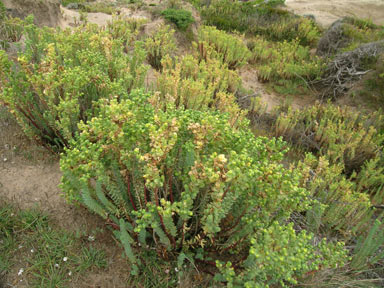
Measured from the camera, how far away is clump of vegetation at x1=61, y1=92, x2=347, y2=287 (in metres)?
1.52

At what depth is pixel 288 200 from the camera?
1.69m

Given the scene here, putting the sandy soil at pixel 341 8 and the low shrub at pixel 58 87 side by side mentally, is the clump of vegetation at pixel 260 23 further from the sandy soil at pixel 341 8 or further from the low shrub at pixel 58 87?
the low shrub at pixel 58 87

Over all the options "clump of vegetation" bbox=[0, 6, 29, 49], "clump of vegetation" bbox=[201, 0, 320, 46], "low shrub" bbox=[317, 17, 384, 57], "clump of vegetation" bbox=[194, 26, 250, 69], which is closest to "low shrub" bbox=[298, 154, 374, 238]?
"clump of vegetation" bbox=[194, 26, 250, 69]

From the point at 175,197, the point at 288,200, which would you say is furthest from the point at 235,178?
the point at 175,197

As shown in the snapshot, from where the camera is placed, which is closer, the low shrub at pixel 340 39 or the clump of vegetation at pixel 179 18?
the clump of vegetation at pixel 179 18

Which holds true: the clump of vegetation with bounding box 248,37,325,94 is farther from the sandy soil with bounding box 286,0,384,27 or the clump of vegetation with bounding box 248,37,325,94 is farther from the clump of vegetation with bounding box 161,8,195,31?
the sandy soil with bounding box 286,0,384,27

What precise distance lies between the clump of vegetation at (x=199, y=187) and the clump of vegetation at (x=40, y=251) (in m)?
0.40

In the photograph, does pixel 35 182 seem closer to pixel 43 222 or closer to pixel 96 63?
pixel 43 222

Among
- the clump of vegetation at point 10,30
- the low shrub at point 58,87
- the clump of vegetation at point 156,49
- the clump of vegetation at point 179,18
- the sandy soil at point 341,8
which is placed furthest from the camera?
the sandy soil at point 341,8

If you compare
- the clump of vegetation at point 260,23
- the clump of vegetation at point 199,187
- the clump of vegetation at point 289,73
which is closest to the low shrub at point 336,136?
the clump of vegetation at point 289,73

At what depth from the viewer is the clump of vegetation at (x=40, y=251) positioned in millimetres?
1963

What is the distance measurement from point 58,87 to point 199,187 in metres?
1.94

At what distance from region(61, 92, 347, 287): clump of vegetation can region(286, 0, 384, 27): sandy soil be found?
1593 cm

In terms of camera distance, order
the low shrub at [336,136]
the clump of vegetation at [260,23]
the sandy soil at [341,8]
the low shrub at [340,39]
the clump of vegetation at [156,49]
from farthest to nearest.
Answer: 1. the sandy soil at [341,8]
2. the clump of vegetation at [260,23]
3. the low shrub at [340,39]
4. the clump of vegetation at [156,49]
5. the low shrub at [336,136]
